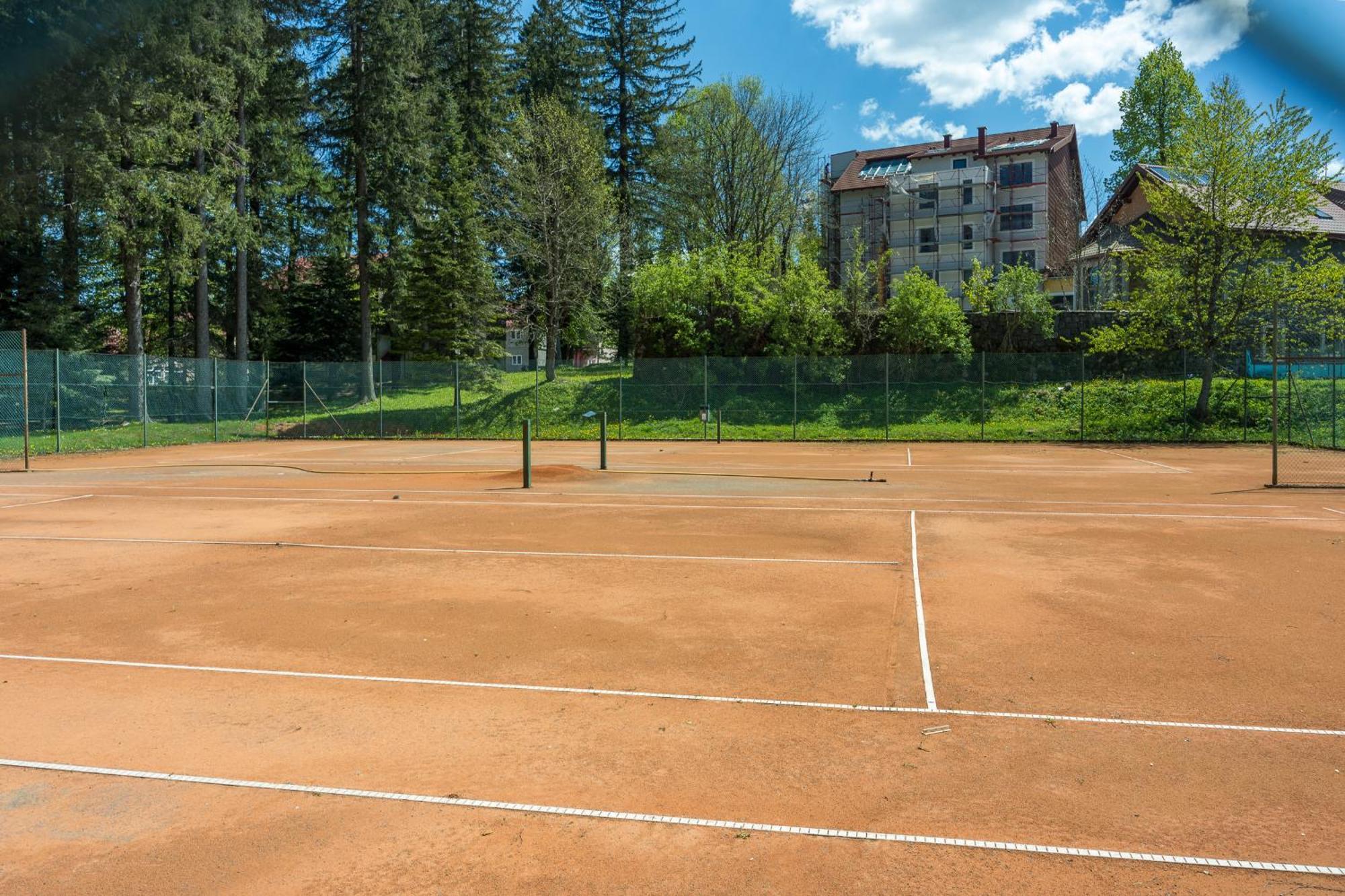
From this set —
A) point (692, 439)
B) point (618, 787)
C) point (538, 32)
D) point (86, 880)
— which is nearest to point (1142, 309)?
point (692, 439)

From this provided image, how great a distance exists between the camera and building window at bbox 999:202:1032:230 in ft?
193

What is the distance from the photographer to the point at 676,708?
17.1 ft

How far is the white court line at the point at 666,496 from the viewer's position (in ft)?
45.0

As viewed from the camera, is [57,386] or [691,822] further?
[57,386]

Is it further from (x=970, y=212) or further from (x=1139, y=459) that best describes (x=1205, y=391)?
(x=970, y=212)

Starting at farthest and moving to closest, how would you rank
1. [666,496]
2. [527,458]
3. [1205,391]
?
[1205,391] < [527,458] < [666,496]

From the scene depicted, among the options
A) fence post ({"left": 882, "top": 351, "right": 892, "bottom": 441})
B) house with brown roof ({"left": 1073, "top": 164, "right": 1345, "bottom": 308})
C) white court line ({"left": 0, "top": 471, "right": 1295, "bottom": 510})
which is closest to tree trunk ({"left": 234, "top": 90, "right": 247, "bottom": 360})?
white court line ({"left": 0, "top": 471, "right": 1295, "bottom": 510})

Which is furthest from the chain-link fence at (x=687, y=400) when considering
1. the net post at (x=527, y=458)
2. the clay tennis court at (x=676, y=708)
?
the clay tennis court at (x=676, y=708)

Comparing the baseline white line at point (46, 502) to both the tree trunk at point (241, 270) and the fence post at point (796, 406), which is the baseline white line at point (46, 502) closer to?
the fence post at point (796, 406)

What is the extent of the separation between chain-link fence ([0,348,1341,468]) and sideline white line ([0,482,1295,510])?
1194cm

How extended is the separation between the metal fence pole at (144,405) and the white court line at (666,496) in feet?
37.9

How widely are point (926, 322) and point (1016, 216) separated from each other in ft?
103

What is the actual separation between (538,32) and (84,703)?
50996 millimetres

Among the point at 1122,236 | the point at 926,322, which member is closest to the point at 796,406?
the point at 926,322
